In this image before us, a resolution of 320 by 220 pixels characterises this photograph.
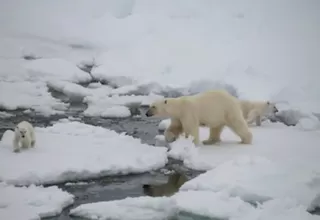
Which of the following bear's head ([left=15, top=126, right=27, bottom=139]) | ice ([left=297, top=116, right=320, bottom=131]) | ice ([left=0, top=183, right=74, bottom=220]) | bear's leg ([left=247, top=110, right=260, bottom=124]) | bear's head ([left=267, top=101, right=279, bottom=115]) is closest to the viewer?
ice ([left=0, top=183, right=74, bottom=220])

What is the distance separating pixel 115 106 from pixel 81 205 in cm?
226

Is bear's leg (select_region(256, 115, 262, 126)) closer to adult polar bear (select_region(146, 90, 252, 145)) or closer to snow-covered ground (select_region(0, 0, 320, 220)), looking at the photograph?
snow-covered ground (select_region(0, 0, 320, 220))

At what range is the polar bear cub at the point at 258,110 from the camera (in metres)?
4.53

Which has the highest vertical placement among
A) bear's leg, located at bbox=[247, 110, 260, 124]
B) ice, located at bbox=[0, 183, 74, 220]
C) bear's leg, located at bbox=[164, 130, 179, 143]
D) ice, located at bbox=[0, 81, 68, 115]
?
ice, located at bbox=[0, 81, 68, 115]

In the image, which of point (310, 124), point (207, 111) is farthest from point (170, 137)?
point (310, 124)

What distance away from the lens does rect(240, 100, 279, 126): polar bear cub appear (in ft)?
14.9

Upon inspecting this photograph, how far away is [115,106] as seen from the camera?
4754mm

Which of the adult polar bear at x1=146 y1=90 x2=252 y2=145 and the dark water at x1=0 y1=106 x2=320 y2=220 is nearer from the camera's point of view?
the dark water at x1=0 y1=106 x2=320 y2=220

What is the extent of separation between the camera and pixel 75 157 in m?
3.14

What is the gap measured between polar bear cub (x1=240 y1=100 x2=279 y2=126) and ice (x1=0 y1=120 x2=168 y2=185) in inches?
49.6

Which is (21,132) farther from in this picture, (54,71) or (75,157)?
(54,71)

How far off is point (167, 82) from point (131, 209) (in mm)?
3145

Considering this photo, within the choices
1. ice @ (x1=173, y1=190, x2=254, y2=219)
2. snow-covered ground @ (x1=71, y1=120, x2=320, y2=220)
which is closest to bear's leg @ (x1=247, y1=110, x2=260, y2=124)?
snow-covered ground @ (x1=71, y1=120, x2=320, y2=220)

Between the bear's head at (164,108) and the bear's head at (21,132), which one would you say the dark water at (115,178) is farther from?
the bear's head at (21,132)
